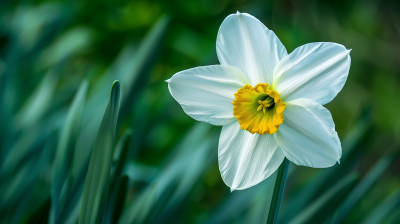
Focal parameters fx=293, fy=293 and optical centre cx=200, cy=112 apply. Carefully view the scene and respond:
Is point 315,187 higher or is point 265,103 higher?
point 265,103

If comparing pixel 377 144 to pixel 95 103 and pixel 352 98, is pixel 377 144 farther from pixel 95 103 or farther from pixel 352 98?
pixel 95 103

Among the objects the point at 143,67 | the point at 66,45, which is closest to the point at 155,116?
the point at 143,67

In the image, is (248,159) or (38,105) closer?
(248,159)

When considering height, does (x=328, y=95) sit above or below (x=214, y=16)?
above

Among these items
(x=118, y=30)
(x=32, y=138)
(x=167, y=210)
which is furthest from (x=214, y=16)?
(x=167, y=210)

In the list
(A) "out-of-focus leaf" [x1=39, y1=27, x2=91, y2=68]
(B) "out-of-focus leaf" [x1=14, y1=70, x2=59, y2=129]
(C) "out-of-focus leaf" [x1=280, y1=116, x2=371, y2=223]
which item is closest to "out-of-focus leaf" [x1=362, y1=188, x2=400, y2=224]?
(C) "out-of-focus leaf" [x1=280, y1=116, x2=371, y2=223]

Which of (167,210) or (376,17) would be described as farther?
(376,17)

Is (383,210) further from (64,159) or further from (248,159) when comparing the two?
(64,159)
